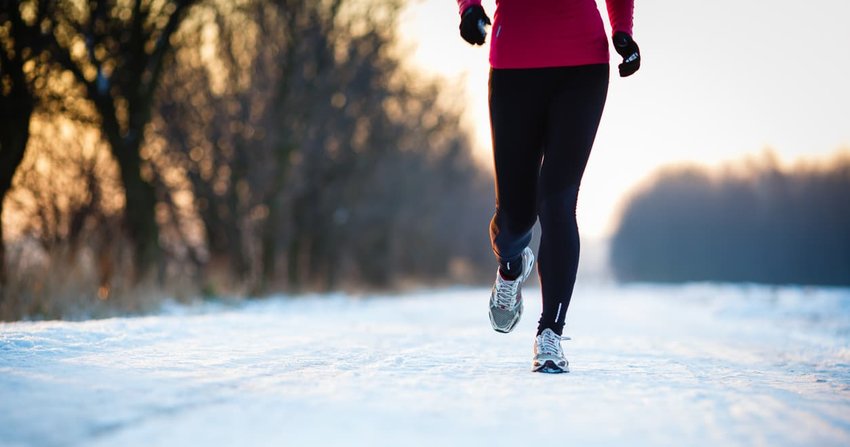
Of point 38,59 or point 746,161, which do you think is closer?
point 38,59

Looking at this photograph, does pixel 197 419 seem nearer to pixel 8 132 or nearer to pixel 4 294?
pixel 4 294

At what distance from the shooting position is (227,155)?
17109 millimetres

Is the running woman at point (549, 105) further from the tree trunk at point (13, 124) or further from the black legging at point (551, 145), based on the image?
the tree trunk at point (13, 124)

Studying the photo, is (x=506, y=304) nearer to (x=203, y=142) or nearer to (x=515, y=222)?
(x=515, y=222)

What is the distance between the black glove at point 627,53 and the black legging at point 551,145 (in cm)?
19

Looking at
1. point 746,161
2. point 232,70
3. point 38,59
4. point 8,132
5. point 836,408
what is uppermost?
point 746,161

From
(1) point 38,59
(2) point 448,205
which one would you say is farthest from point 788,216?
(1) point 38,59

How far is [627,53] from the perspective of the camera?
3.44 metres

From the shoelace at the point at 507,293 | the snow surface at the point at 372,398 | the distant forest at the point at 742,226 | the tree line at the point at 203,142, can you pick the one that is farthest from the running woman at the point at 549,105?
the distant forest at the point at 742,226

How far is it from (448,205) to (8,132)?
34.6m

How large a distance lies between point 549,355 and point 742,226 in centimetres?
9087

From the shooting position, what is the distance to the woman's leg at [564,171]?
127 inches

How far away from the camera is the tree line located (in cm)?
882

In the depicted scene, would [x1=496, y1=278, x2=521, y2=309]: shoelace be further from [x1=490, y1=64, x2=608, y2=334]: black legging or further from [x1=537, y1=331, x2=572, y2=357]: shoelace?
[x1=537, y1=331, x2=572, y2=357]: shoelace
